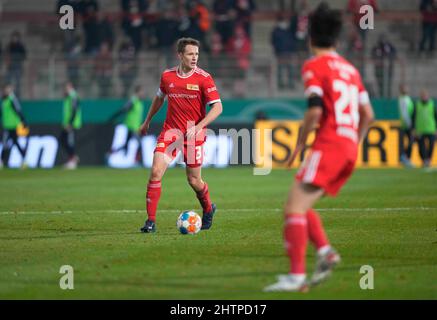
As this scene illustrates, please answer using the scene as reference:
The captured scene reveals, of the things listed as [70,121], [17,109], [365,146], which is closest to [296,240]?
[365,146]

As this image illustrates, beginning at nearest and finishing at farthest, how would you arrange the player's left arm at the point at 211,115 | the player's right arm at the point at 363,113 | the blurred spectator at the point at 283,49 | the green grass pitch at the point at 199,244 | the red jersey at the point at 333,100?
1. the red jersey at the point at 333,100
2. the green grass pitch at the point at 199,244
3. the player's right arm at the point at 363,113
4. the player's left arm at the point at 211,115
5. the blurred spectator at the point at 283,49

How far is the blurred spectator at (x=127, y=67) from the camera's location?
31.5 metres

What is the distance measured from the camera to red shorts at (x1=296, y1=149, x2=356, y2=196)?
8352 millimetres

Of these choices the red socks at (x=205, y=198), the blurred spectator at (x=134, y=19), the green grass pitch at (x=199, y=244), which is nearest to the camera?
the green grass pitch at (x=199, y=244)

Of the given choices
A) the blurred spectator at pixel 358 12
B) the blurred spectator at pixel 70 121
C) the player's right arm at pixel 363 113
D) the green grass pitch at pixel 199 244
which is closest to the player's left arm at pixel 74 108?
the blurred spectator at pixel 70 121

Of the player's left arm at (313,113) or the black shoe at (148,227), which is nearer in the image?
the player's left arm at (313,113)

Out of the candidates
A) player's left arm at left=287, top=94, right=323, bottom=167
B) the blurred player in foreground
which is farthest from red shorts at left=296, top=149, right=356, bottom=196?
the blurred player in foreground

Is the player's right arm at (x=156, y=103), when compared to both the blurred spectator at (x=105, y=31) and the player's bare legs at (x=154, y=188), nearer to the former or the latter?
the player's bare legs at (x=154, y=188)

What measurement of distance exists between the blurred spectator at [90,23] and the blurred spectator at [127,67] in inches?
52.2

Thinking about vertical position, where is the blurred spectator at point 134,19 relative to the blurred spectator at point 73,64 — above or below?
above

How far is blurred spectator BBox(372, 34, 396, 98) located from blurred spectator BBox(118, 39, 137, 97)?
7679 millimetres

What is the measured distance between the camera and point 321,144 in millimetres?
8500
